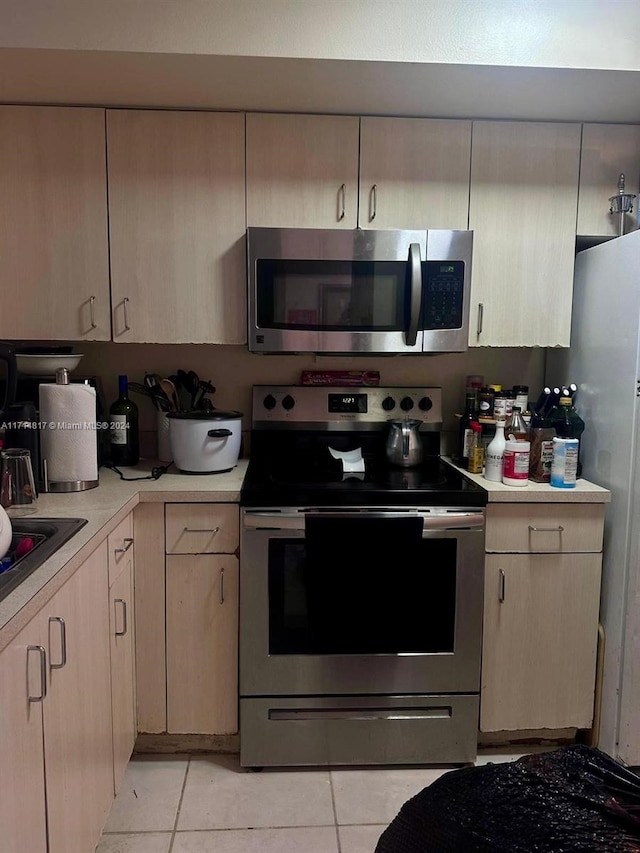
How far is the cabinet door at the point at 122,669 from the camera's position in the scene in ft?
5.45

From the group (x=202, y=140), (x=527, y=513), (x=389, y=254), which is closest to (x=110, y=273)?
(x=202, y=140)

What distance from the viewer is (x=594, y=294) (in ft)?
6.80

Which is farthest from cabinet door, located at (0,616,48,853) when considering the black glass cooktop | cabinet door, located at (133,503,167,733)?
the black glass cooktop

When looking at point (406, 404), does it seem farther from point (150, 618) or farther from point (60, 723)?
point (60, 723)

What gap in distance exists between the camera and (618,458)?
1913 millimetres

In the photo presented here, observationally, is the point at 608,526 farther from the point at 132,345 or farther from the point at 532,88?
the point at 132,345

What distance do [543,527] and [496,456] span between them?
27cm

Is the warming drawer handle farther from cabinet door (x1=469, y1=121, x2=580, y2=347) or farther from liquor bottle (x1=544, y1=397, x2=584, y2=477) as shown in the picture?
cabinet door (x1=469, y1=121, x2=580, y2=347)

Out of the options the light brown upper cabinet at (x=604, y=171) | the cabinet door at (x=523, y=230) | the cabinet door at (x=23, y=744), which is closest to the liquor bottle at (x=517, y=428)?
the cabinet door at (x=523, y=230)

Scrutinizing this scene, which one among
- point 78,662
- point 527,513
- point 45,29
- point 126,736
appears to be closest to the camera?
point 78,662

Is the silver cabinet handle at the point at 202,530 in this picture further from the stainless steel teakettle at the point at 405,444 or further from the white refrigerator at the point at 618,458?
the white refrigerator at the point at 618,458

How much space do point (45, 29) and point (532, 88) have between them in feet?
4.70

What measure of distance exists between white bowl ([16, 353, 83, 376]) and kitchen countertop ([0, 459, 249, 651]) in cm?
39

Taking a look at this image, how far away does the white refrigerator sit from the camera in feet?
6.06
